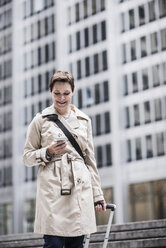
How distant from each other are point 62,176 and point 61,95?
0.65 m

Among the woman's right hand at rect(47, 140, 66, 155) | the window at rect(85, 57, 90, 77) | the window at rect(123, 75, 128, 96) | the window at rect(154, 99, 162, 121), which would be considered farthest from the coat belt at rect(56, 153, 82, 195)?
the window at rect(85, 57, 90, 77)

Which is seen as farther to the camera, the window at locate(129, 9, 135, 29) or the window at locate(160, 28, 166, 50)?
the window at locate(129, 9, 135, 29)

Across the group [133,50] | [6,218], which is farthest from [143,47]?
[6,218]

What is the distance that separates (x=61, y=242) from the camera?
12.4 ft

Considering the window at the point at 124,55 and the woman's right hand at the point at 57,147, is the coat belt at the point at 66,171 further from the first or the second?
the window at the point at 124,55

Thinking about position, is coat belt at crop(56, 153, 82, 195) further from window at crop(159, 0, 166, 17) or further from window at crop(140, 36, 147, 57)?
window at crop(140, 36, 147, 57)

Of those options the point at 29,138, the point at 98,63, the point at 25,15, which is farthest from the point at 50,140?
the point at 25,15

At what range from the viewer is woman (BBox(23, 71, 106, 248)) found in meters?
3.75

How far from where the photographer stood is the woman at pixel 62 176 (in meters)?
3.75

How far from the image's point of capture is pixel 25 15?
47125 millimetres

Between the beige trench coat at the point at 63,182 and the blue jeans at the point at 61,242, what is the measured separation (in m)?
0.05

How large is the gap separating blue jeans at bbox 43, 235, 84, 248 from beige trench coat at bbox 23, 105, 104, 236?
0.18ft

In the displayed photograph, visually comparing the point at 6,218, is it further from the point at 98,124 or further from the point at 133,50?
the point at 133,50

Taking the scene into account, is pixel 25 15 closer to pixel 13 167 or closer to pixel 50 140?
pixel 13 167
